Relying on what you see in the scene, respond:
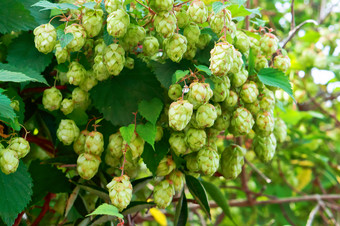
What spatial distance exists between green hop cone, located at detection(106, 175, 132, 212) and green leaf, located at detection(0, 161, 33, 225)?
9.6 inches

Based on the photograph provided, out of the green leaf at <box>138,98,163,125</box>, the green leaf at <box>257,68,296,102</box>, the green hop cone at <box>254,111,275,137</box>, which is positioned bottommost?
the green hop cone at <box>254,111,275,137</box>

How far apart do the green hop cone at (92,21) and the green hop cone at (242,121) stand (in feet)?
1.26

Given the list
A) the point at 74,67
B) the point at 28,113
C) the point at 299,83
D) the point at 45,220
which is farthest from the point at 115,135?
the point at 299,83

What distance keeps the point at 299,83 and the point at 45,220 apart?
1.71m

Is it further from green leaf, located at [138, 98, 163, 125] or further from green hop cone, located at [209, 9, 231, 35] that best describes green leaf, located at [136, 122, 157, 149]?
green hop cone, located at [209, 9, 231, 35]

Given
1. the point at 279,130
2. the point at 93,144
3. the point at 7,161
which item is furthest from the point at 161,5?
the point at 279,130

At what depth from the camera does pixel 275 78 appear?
38.7 inches

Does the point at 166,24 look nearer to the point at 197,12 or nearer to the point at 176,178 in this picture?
the point at 197,12

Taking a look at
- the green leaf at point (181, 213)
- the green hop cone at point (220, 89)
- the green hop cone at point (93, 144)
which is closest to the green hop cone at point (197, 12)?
the green hop cone at point (220, 89)

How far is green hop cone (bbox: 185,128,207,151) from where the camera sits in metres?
0.89

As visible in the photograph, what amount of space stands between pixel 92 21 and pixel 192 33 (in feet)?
0.76

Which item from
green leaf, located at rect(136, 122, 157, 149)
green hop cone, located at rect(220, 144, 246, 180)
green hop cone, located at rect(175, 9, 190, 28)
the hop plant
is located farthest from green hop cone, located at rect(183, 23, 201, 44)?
the hop plant

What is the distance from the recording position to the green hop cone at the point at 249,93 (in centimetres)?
93

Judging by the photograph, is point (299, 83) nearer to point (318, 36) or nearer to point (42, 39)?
point (318, 36)
